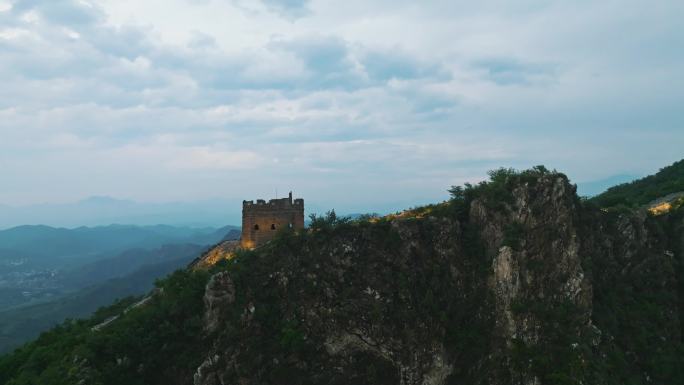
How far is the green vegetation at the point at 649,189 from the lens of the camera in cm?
5534

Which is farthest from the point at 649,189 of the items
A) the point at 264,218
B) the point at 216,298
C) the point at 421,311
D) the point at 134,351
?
the point at 134,351

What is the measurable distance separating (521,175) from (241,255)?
21.6 meters

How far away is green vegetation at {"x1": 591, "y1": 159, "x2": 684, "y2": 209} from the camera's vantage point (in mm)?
55344

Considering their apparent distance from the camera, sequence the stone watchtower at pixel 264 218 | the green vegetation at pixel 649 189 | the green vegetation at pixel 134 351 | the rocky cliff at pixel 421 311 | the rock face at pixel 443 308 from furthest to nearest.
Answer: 1. the green vegetation at pixel 649 189
2. the stone watchtower at pixel 264 218
3. the rock face at pixel 443 308
4. the rocky cliff at pixel 421 311
5. the green vegetation at pixel 134 351

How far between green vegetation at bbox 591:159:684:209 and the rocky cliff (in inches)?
848

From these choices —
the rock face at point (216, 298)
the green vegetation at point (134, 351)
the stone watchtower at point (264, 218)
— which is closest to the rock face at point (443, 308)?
the rock face at point (216, 298)

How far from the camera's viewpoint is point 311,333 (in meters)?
31.6

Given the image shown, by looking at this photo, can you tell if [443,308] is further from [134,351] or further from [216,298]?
[134,351]

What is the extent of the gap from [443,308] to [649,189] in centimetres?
4540

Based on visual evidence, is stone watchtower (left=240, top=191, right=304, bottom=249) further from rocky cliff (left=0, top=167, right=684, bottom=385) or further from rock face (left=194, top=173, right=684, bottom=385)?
rock face (left=194, top=173, right=684, bottom=385)

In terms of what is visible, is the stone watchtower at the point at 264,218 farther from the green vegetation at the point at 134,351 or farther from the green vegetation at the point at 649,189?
the green vegetation at the point at 649,189

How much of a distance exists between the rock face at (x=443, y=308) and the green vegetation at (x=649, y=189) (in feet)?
69.3

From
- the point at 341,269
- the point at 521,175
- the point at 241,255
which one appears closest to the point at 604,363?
the point at 521,175

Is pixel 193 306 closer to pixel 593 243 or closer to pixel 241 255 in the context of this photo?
pixel 241 255
